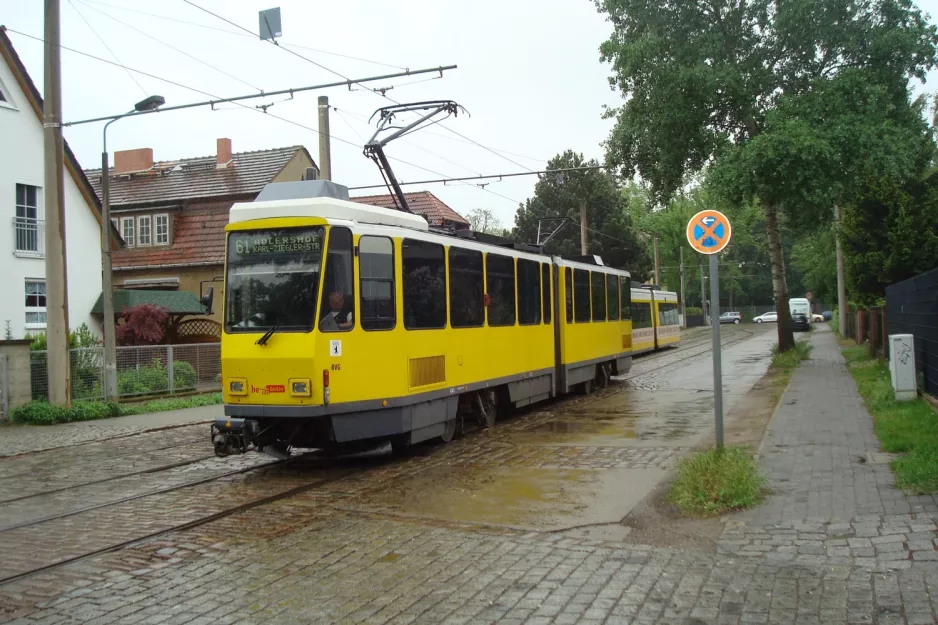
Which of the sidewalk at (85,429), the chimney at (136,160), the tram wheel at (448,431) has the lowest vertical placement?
the sidewalk at (85,429)

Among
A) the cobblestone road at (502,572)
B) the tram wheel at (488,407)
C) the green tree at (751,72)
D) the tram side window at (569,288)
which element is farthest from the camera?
the green tree at (751,72)

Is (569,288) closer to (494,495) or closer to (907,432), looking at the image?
(907,432)

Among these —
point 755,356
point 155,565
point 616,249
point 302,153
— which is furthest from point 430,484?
point 616,249

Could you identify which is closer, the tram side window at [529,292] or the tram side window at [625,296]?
the tram side window at [529,292]

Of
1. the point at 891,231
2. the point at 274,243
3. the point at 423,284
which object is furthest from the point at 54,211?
the point at 891,231

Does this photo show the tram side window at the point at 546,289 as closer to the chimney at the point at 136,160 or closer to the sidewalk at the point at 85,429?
the sidewalk at the point at 85,429

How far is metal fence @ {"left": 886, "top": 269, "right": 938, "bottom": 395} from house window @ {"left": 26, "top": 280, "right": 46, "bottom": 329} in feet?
72.0

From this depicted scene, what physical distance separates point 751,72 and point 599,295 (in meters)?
9.70

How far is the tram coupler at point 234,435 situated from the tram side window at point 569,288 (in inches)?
346

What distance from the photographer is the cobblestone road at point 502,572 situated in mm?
5164

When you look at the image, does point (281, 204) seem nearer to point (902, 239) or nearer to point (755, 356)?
point (902, 239)

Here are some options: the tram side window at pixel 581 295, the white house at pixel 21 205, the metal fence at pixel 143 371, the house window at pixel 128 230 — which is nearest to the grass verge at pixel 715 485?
the tram side window at pixel 581 295

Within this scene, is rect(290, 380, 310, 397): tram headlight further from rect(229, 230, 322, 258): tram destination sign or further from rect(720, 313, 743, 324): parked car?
rect(720, 313, 743, 324): parked car

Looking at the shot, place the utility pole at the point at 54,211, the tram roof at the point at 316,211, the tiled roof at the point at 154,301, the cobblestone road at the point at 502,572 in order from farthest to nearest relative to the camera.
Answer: the tiled roof at the point at 154,301, the utility pole at the point at 54,211, the tram roof at the point at 316,211, the cobblestone road at the point at 502,572
